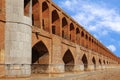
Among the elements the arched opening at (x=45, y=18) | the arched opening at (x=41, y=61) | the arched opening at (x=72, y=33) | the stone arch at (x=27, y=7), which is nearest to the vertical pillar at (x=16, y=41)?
the stone arch at (x=27, y=7)

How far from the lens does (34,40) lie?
18.7 metres

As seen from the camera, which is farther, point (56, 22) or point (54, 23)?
point (54, 23)

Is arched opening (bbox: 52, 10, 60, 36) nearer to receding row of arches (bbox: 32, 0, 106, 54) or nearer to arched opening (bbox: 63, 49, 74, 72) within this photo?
receding row of arches (bbox: 32, 0, 106, 54)

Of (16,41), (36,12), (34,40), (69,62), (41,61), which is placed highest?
(36,12)

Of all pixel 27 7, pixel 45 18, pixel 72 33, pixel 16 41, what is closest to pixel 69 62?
pixel 72 33

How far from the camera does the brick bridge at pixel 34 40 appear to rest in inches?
619

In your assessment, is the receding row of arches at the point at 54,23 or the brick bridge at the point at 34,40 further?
the receding row of arches at the point at 54,23

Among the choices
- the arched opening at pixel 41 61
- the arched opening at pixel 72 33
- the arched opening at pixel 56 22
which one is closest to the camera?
the arched opening at pixel 41 61

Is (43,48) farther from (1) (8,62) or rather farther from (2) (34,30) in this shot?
(1) (8,62)

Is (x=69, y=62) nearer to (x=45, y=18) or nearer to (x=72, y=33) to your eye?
(x=72, y=33)

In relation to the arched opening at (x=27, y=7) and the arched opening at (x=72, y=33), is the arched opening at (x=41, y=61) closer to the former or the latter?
the arched opening at (x=27, y=7)

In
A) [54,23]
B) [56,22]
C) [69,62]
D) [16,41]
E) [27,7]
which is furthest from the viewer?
[69,62]

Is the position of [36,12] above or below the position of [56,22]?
below

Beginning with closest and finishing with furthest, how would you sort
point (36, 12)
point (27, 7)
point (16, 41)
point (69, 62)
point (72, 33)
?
point (16, 41) → point (27, 7) → point (36, 12) → point (69, 62) → point (72, 33)
